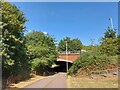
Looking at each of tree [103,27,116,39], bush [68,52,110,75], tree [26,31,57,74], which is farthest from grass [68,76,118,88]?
tree [103,27,116,39]

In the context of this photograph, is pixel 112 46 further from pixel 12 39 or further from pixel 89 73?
pixel 12 39

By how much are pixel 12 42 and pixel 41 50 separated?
25333mm

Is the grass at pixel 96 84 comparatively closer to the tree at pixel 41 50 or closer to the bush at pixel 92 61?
the bush at pixel 92 61

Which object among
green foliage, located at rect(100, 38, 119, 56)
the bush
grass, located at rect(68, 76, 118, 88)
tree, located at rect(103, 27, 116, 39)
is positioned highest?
tree, located at rect(103, 27, 116, 39)

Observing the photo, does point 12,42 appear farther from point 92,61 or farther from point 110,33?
point 110,33

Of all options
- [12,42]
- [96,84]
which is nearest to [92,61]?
[96,84]

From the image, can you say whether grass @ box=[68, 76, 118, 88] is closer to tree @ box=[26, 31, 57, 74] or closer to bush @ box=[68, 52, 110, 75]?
bush @ box=[68, 52, 110, 75]

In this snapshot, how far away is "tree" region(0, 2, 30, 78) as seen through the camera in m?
25.0

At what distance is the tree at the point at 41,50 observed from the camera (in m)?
51.8

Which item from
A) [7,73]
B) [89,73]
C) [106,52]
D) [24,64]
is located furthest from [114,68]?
[7,73]

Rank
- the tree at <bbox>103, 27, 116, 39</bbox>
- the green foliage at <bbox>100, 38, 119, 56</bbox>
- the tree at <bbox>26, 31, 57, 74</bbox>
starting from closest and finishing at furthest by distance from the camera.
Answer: the green foliage at <bbox>100, 38, 119, 56</bbox> → the tree at <bbox>26, 31, 57, 74</bbox> → the tree at <bbox>103, 27, 116, 39</bbox>

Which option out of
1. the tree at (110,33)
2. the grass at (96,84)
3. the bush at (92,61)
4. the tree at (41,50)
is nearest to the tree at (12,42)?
the grass at (96,84)

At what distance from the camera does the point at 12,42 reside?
1099 inches

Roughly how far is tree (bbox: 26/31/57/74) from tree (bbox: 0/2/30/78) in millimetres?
16044
